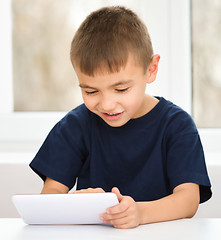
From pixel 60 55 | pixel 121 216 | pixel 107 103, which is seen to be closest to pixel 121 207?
pixel 121 216

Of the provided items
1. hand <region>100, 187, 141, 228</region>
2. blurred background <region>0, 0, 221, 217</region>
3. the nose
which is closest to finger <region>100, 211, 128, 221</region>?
hand <region>100, 187, 141, 228</region>

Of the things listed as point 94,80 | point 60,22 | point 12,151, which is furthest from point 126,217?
point 60,22

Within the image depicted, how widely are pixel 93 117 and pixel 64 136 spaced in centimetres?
9

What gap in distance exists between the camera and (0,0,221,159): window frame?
1811 millimetres

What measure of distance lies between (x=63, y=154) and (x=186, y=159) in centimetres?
30

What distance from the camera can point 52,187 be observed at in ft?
3.62

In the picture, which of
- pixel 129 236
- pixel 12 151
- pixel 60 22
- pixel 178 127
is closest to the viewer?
pixel 129 236

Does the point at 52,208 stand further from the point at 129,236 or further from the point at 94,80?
the point at 94,80

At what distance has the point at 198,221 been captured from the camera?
836 mm

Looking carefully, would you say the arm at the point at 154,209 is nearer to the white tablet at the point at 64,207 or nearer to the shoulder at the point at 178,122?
the white tablet at the point at 64,207

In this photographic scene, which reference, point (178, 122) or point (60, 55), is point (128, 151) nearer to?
point (178, 122)

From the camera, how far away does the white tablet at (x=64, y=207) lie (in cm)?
79

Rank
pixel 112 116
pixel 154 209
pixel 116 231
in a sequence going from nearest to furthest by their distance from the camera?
1. pixel 116 231
2. pixel 154 209
3. pixel 112 116

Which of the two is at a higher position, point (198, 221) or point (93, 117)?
point (93, 117)
